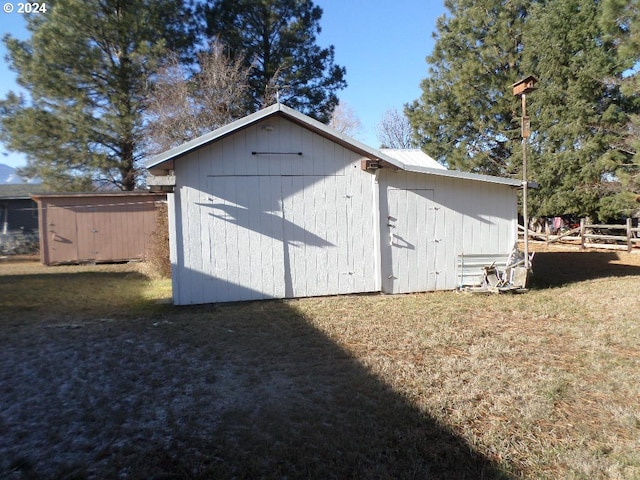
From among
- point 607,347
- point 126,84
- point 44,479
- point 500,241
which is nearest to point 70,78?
point 126,84

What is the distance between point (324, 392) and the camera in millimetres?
3654

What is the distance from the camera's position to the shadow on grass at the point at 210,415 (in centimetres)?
258

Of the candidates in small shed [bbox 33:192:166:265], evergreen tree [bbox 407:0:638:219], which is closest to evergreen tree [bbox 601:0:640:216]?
evergreen tree [bbox 407:0:638:219]

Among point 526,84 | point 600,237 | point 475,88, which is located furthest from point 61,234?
point 600,237

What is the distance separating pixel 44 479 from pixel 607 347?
5276mm

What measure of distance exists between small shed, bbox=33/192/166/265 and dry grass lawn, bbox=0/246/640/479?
8.18m

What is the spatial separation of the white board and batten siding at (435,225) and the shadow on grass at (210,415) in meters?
3.33

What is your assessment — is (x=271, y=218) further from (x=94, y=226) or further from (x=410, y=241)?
(x=94, y=226)

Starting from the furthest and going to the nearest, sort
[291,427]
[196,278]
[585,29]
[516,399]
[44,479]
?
[585,29] < [196,278] < [516,399] < [291,427] < [44,479]

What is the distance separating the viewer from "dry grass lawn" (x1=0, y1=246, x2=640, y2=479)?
8.64 ft

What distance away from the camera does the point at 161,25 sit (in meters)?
18.2

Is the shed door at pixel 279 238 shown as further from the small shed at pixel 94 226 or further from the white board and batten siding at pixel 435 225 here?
the small shed at pixel 94 226

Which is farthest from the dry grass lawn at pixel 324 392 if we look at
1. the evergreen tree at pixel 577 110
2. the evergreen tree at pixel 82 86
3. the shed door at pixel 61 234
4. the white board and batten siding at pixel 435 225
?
the evergreen tree at pixel 82 86

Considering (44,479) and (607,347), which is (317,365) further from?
(607,347)
